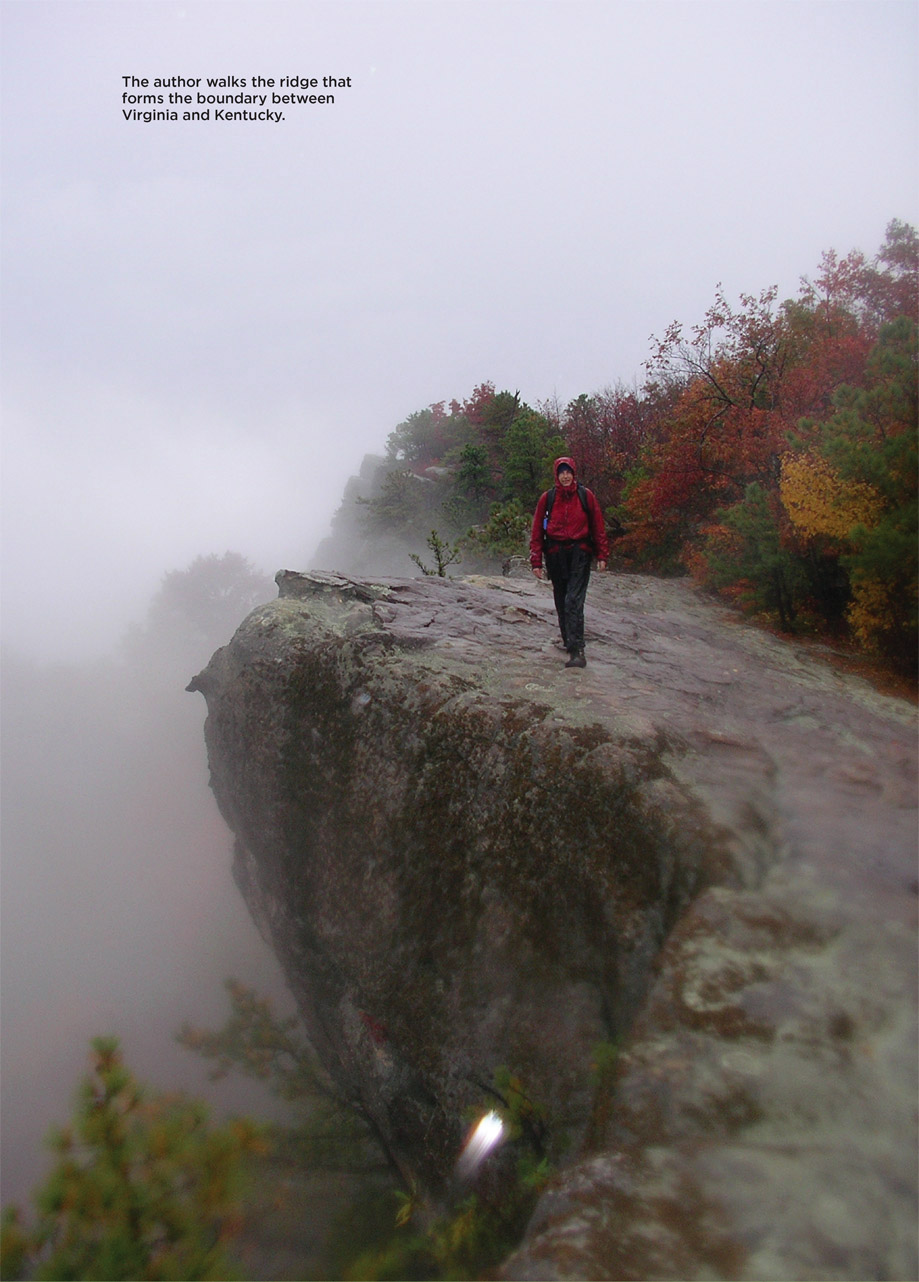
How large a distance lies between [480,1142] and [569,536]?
20.6 ft

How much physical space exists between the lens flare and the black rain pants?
4894 mm

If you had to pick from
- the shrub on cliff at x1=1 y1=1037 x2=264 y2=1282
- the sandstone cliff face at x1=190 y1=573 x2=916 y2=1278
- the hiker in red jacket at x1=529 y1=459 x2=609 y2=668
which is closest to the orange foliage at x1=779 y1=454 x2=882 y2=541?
the sandstone cliff face at x1=190 y1=573 x2=916 y2=1278

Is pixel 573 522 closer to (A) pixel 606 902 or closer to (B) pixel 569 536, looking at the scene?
(B) pixel 569 536

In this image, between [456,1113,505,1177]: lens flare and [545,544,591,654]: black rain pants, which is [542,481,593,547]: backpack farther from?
[456,1113,505,1177]: lens flare

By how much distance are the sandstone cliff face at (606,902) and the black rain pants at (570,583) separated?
1.88ft

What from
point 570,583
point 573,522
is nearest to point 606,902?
point 570,583

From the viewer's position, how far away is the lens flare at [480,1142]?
4973mm

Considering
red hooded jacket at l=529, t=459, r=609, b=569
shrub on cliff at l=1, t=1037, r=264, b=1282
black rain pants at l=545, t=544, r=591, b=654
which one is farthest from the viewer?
black rain pants at l=545, t=544, r=591, b=654

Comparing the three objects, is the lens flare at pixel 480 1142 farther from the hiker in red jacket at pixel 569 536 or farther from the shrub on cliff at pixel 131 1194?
the hiker in red jacket at pixel 569 536

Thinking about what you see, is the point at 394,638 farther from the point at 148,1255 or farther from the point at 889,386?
the point at 889,386

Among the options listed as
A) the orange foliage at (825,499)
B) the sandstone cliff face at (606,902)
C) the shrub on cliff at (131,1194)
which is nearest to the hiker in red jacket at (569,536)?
the sandstone cliff face at (606,902)

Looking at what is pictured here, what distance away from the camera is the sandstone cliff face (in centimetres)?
281

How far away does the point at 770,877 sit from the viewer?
399 centimetres

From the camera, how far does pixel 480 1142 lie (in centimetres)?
510
